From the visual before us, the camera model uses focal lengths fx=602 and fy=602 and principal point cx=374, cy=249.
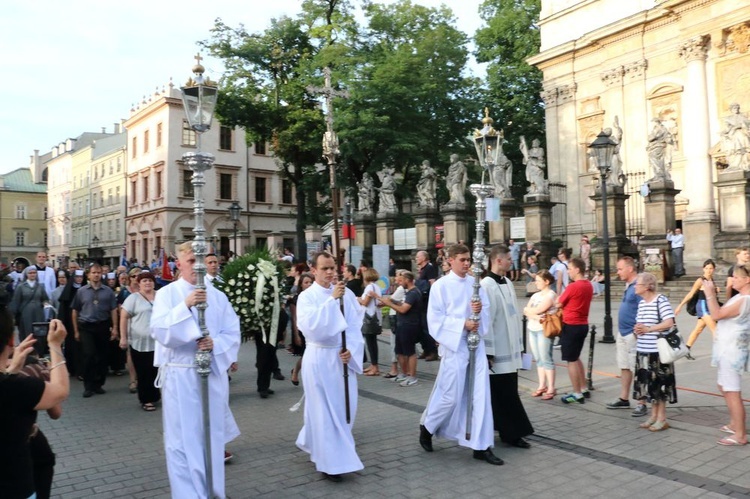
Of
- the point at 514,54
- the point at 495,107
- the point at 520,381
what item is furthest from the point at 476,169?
the point at 520,381

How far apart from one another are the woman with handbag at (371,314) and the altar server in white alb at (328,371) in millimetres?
4390

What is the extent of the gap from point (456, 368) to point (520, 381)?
4.07 m

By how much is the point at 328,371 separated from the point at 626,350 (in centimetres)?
420

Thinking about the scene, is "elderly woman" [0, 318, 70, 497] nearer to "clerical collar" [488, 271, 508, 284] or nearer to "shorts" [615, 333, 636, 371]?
"clerical collar" [488, 271, 508, 284]

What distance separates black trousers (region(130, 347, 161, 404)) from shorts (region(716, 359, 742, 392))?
289 inches

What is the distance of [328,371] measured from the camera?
5.85 meters

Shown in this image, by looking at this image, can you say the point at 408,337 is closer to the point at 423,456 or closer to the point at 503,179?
the point at 423,456

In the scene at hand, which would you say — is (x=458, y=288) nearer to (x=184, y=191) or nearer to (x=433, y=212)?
(x=433, y=212)

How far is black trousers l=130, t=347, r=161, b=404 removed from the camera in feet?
28.8

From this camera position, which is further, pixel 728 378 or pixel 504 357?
pixel 504 357

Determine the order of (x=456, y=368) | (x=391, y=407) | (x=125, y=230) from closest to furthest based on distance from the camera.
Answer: (x=456, y=368)
(x=391, y=407)
(x=125, y=230)

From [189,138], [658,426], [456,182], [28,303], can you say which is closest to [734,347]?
[658,426]

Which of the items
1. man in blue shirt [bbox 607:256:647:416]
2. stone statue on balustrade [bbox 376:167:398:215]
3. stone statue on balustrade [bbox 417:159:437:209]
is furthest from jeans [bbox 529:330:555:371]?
stone statue on balustrade [bbox 376:167:398:215]

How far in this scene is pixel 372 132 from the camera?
94.0 ft
